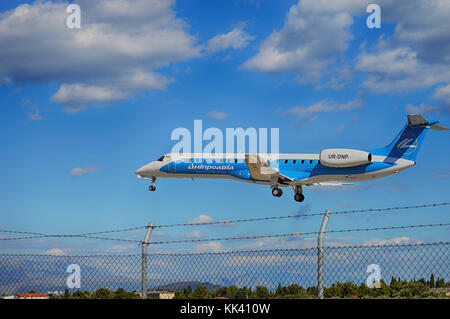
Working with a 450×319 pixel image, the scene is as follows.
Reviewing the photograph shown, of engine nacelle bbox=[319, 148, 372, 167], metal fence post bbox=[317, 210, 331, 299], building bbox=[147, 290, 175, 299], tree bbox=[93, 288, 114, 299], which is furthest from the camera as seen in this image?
engine nacelle bbox=[319, 148, 372, 167]

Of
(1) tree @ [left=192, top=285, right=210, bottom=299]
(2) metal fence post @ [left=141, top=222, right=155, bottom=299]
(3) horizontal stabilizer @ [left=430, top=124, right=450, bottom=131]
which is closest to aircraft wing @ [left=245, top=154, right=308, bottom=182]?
(3) horizontal stabilizer @ [left=430, top=124, right=450, bottom=131]

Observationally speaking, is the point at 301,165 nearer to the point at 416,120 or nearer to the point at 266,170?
the point at 266,170

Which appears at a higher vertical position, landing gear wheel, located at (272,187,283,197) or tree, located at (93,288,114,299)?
landing gear wheel, located at (272,187,283,197)

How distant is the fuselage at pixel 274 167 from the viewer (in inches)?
1478

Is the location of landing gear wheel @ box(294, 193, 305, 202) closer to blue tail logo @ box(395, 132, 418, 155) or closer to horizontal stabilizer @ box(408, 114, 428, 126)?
blue tail logo @ box(395, 132, 418, 155)

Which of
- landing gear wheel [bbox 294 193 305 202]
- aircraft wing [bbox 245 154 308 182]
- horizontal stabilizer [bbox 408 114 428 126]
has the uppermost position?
horizontal stabilizer [bbox 408 114 428 126]

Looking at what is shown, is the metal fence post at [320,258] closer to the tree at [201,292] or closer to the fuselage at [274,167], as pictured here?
the tree at [201,292]

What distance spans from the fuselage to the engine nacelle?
0.60 m

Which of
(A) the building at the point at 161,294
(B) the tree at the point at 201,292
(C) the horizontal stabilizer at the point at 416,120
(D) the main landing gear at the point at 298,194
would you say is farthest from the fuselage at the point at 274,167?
(B) the tree at the point at 201,292

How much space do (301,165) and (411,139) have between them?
7.58 m

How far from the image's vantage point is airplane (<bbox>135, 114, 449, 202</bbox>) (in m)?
37.1

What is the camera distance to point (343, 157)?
37.2 m

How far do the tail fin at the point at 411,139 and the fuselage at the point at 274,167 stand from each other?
1.39 feet
